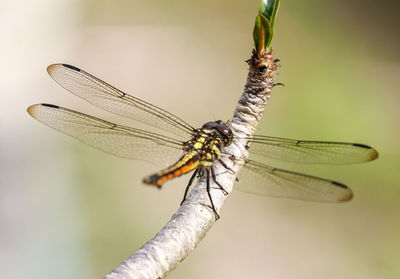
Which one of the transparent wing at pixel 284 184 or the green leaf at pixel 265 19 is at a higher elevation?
the green leaf at pixel 265 19

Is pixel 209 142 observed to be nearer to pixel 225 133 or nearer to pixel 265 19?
pixel 225 133

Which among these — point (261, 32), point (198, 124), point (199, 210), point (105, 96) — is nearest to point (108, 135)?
point (105, 96)

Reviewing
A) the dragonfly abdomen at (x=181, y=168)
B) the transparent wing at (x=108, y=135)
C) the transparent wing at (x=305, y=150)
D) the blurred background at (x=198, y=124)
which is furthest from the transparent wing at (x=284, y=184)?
the blurred background at (x=198, y=124)

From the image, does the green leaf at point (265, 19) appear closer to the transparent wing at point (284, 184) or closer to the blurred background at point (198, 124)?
the transparent wing at point (284, 184)

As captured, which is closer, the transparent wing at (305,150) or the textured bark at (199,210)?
the textured bark at (199,210)

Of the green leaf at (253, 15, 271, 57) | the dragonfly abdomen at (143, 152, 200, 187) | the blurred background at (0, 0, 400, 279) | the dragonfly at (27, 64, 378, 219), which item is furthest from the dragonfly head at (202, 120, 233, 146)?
the blurred background at (0, 0, 400, 279)

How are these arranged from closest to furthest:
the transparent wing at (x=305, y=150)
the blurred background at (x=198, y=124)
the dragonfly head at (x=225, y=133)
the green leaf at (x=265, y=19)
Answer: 1. the green leaf at (x=265, y=19)
2. the dragonfly head at (x=225, y=133)
3. the transparent wing at (x=305, y=150)
4. the blurred background at (x=198, y=124)
